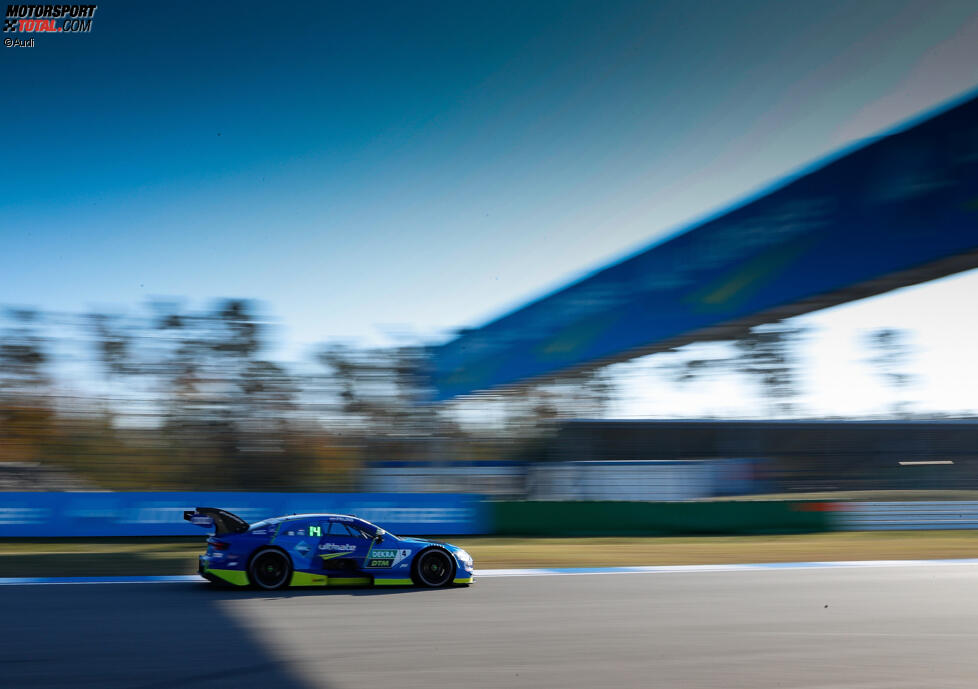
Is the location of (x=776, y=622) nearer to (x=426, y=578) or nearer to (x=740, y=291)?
(x=426, y=578)

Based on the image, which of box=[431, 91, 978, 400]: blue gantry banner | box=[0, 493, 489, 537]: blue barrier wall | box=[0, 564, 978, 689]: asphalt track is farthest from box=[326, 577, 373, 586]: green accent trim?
box=[431, 91, 978, 400]: blue gantry banner

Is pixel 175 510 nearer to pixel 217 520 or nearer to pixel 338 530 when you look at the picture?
pixel 217 520

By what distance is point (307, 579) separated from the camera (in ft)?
33.7

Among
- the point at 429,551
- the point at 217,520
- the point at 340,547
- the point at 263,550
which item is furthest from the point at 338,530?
the point at 217,520

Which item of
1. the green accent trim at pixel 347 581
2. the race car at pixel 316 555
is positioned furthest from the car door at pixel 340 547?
the green accent trim at pixel 347 581

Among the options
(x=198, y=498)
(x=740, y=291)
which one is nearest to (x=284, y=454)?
(x=198, y=498)

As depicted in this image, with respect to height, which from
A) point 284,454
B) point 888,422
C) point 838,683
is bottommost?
point 838,683

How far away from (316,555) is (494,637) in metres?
3.75

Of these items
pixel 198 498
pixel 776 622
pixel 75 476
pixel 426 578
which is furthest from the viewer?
pixel 75 476

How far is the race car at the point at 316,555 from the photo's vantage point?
1005cm

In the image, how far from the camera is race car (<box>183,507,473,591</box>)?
10055mm

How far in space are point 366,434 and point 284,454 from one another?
8.47 ft

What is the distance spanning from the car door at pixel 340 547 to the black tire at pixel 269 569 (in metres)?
0.43

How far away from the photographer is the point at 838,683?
5.62 metres
